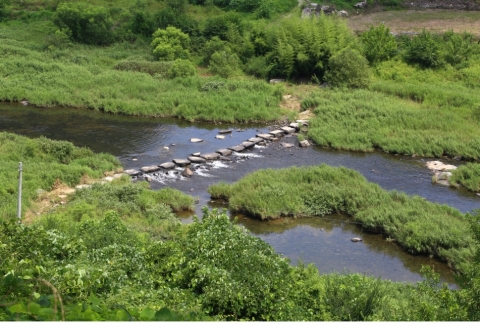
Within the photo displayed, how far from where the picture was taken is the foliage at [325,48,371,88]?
24.6m

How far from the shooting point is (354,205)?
15234mm

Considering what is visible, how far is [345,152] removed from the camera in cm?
2011

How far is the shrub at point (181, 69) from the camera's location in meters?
25.8

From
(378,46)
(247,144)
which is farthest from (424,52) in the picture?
(247,144)

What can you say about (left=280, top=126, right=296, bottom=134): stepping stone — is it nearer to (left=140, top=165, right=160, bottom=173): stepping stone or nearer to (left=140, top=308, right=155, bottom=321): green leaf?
(left=140, top=165, right=160, bottom=173): stepping stone

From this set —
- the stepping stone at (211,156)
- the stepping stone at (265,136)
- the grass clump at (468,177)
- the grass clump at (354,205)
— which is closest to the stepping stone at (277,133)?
the stepping stone at (265,136)

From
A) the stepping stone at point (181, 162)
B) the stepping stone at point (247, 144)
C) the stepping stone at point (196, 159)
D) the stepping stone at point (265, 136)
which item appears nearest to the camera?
the stepping stone at point (181, 162)

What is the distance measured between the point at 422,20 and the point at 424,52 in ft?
30.0

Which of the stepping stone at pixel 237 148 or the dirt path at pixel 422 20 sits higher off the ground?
the dirt path at pixel 422 20

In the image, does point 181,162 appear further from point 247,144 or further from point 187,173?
point 247,144

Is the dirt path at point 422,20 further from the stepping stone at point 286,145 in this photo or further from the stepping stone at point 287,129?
the stepping stone at point 286,145

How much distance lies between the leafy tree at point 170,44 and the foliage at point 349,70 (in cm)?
700
